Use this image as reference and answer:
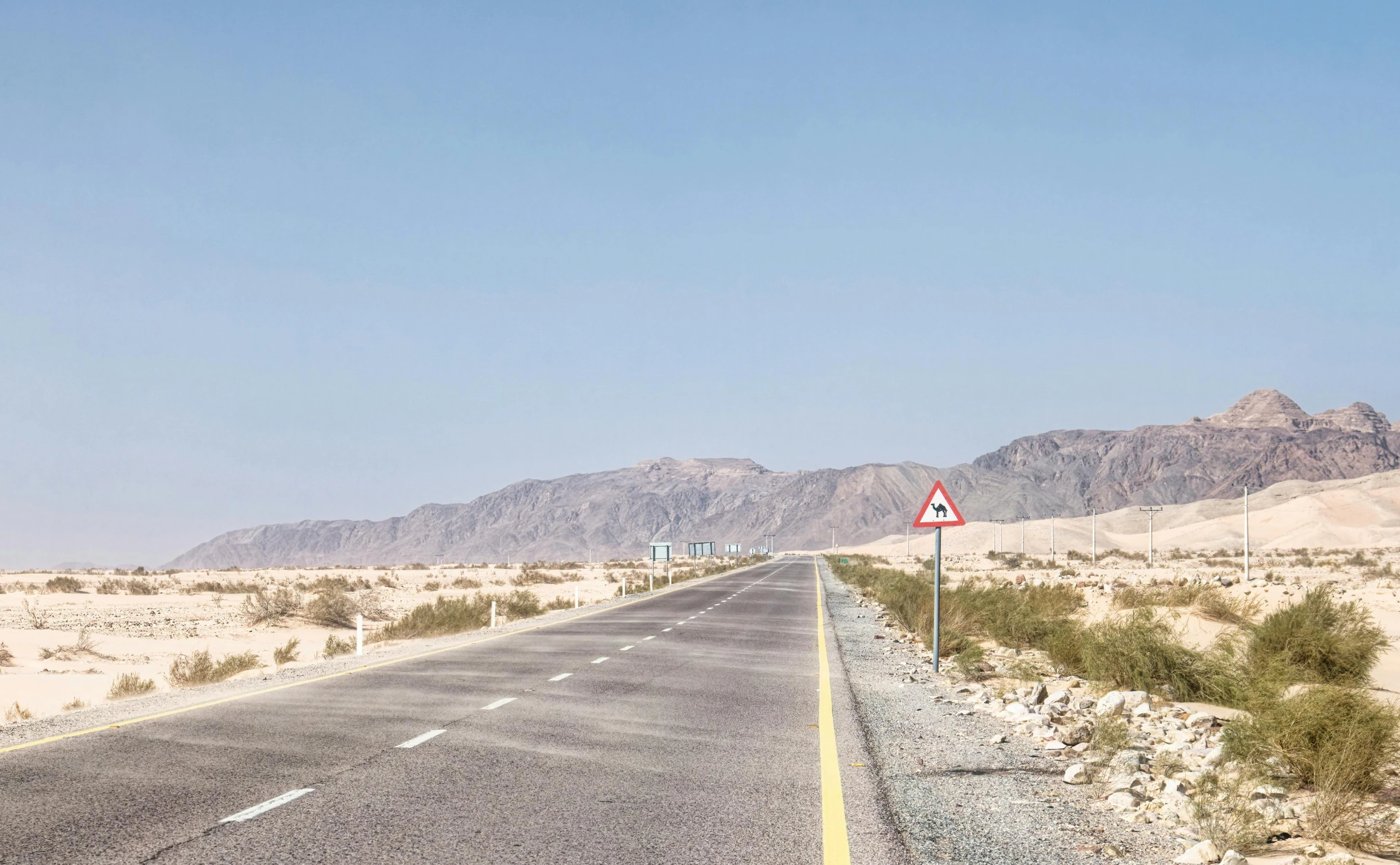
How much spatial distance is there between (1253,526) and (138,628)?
5033 inches

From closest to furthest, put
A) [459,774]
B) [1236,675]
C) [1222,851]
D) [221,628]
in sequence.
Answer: [1222,851]
[459,774]
[1236,675]
[221,628]

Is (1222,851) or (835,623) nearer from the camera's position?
(1222,851)

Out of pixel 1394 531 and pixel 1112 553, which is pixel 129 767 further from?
pixel 1394 531

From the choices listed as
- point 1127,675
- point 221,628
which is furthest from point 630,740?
point 221,628

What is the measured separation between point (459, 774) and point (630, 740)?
220cm

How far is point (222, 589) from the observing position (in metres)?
63.6

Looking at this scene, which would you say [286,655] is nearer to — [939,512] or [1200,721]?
[939,512]

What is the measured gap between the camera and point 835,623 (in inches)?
1164

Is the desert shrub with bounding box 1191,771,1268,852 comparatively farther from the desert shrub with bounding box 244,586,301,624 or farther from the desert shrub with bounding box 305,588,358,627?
the desert shrub with bounding box 244,586,301,624

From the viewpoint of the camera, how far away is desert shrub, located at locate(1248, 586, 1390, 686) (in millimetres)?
17203

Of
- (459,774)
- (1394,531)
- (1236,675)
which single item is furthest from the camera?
(1394,531)

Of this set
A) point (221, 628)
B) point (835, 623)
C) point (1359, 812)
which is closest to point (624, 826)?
point (1359, 812)

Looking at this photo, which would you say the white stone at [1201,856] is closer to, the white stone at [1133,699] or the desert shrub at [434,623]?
the white stone at [1133,699]

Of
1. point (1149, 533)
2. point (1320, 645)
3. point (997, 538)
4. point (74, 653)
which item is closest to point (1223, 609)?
point (1320, 645)
